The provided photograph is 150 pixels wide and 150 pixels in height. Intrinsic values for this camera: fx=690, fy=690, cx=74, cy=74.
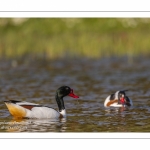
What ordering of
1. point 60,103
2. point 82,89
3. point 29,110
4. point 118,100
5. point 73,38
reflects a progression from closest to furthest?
point 29,110 < point 60,103 < point 118,100 < point 82,89 < point 73,38

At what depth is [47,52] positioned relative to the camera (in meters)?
25.9

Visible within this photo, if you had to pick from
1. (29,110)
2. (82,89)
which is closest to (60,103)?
(29,110)

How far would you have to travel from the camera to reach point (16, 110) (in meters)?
15.1

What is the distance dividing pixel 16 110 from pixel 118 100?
3169 millimetres

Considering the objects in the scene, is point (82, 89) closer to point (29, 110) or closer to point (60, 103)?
point (60, 103)

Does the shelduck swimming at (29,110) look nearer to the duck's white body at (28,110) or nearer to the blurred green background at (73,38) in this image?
the duck's white body at (28,110)

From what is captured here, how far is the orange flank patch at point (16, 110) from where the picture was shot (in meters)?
15.1

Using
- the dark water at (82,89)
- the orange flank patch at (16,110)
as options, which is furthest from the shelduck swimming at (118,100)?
the orange flank patch at (16,110)

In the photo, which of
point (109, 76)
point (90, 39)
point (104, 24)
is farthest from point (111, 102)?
point (104, 24)

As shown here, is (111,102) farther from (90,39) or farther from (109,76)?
(90,39)

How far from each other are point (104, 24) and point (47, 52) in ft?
9.76

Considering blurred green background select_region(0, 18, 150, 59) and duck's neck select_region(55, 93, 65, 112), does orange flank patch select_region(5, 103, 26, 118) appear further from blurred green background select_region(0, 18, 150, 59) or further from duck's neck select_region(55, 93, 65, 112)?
blurred green background select_region(0, 18, 150, 59)

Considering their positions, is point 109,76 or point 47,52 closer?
point 109,76
